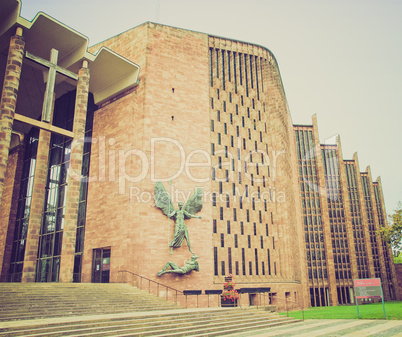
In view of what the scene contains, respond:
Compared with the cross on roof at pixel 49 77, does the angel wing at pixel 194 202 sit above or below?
below

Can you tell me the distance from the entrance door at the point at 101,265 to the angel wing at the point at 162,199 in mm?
4089

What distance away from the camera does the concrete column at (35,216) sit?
17484 mm

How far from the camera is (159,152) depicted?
71.4ft

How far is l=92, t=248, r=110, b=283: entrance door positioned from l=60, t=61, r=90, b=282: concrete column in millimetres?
3543

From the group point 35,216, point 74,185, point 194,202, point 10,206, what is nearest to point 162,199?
point 194,202

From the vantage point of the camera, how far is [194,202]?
21.6m

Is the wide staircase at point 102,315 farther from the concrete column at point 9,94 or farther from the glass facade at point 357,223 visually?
the glass facade at point 357,223

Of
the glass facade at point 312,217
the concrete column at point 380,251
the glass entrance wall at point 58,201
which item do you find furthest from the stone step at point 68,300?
the concrete column at point 380,251

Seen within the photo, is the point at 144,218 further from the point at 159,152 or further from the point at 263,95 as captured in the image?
the point at 263,95

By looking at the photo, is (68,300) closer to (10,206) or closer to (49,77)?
(49,77)

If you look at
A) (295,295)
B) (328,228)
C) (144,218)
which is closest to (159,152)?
(144,218)

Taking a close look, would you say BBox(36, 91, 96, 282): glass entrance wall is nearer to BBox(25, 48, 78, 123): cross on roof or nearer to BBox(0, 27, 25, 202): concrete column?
BBox(25, 48, 78, 123): cross on roof

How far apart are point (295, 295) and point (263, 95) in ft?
55.7

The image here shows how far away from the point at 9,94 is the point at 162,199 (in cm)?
940
